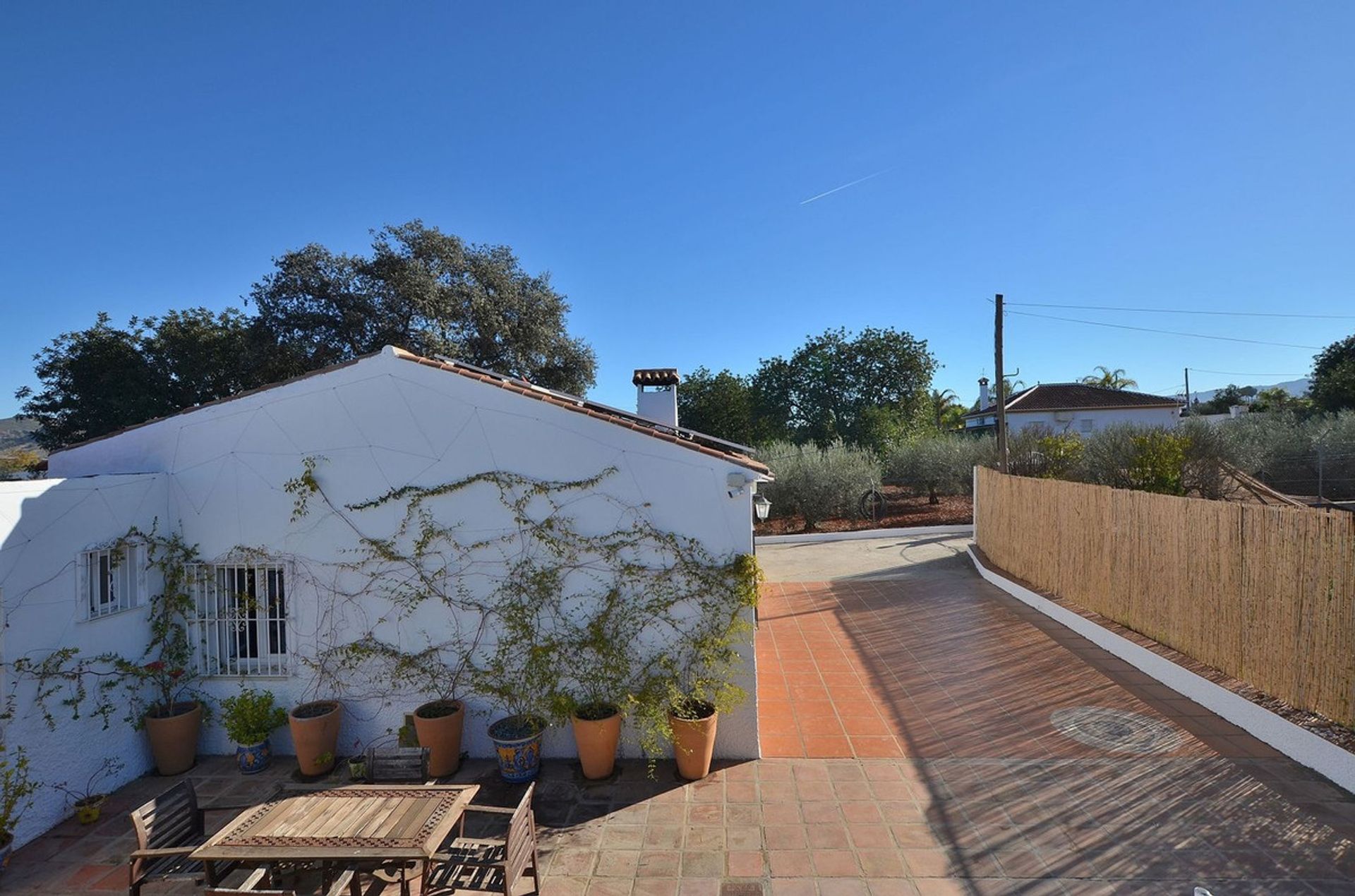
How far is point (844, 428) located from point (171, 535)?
1050 inches

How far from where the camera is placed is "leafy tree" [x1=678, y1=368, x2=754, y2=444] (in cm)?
2984

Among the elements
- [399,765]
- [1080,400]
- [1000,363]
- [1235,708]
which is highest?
[1080,400]

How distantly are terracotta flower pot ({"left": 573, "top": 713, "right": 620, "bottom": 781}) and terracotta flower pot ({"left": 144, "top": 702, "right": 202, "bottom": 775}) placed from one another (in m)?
3.95

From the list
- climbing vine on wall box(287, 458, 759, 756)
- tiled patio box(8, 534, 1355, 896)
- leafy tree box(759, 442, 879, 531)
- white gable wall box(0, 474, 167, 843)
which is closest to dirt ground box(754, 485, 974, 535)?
leafy tree box(759, 442, 879, 531)

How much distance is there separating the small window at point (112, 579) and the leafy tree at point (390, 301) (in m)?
12.9

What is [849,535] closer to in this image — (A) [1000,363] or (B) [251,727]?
(A) [1000,363]

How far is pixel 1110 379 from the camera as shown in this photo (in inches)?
2119

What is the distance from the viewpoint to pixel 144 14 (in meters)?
7.38

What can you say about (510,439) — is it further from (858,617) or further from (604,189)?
(604,189)

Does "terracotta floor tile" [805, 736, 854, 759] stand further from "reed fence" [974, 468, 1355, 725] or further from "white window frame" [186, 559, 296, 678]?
"white window frame" [186, 559, 296, 678]

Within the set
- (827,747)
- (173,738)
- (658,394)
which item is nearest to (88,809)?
(173,738)

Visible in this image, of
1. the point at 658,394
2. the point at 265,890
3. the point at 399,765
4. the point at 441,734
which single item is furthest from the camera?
the point at 658,394

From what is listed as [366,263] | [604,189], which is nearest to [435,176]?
[604,189]

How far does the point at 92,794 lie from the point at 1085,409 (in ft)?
142
